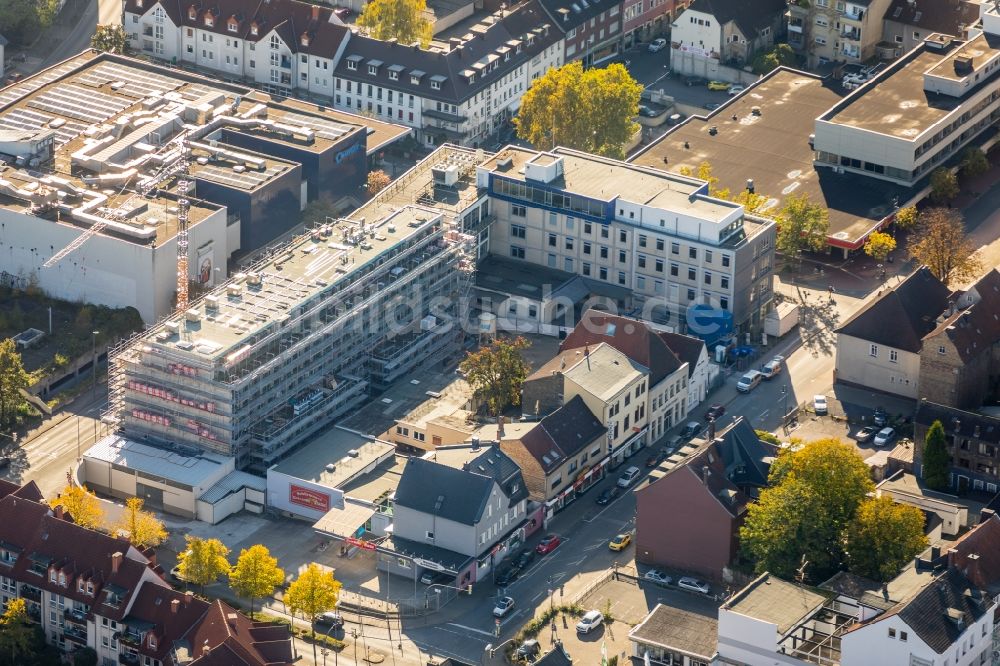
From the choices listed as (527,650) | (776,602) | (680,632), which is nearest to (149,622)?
(527,650)

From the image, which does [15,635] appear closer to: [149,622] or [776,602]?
[149,622]

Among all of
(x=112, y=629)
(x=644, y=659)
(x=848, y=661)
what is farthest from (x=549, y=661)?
(x=112, y=629)

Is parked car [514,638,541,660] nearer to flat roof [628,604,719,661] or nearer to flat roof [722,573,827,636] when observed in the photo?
flat roof [628,604,719,661]

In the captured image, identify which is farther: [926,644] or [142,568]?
[142,568]

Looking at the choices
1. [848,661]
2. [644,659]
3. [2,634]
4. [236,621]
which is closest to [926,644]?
[848,661]

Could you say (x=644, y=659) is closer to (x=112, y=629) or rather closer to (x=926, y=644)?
(x=926, y=644)
